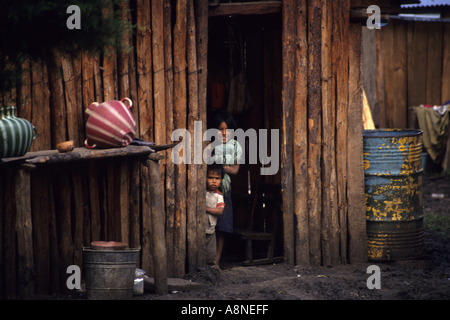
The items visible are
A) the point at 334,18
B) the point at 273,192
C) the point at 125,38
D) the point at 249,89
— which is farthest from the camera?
the point at 249,89

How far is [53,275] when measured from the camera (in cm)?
469

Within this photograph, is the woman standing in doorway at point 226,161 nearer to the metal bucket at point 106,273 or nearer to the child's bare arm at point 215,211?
the child's bare arm at point 215,211

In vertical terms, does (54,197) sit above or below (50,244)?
above

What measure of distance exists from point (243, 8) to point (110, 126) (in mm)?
2062

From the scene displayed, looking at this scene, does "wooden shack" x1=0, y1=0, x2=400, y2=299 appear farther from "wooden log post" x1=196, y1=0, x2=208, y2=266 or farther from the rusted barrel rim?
the rusted barrel rim

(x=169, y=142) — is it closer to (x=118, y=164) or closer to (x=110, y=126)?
(x=118, y=164)

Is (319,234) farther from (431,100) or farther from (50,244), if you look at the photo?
(431,100)

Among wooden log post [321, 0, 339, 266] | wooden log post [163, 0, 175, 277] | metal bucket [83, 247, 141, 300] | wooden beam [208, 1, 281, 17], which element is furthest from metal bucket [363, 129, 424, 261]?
metal bucket [83, 247, 141, 300]

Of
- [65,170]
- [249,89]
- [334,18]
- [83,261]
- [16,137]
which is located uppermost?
[334,18]

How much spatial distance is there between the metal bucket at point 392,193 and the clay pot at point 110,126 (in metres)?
2.76

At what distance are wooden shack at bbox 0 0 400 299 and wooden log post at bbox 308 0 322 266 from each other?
0.01 metres

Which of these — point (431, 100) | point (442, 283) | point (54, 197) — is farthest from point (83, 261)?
point (431, 100)

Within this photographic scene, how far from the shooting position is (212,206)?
18.9 ft
